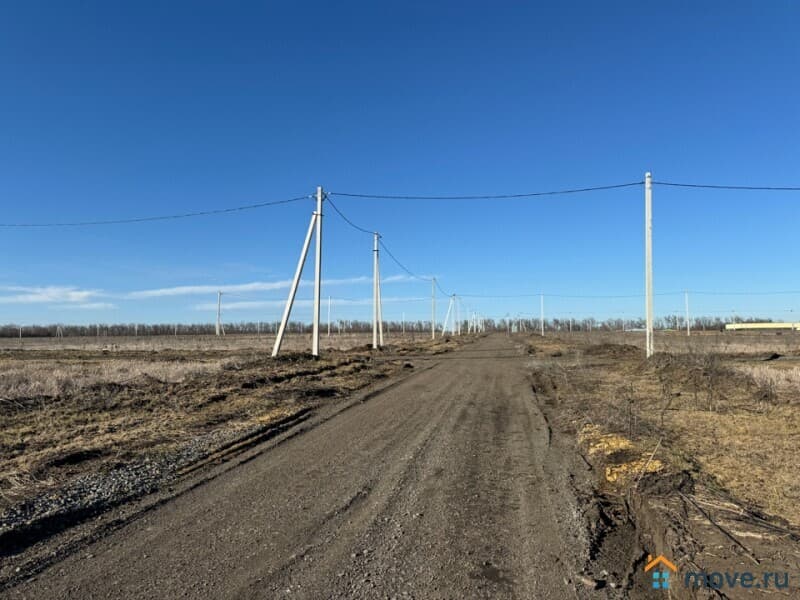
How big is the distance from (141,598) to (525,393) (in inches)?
535

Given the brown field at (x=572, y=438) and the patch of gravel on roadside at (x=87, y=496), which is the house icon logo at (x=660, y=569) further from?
the patch of gravel on roadside at (x=87, y=496)

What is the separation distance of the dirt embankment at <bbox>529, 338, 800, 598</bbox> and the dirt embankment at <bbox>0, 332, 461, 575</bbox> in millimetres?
5401

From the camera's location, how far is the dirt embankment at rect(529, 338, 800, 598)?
14.5 feet

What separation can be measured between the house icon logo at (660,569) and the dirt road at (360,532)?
515 mm

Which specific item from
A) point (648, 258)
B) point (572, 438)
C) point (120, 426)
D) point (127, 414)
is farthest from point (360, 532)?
point (648, 258)

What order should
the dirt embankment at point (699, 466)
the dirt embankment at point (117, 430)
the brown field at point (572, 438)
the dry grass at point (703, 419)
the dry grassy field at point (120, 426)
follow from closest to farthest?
the dirt embankment at point (699, 466) < the brown field at point (572, 438) < the dirt embankment at point (117, 430) < the dry grassy field at point (120, 426) < the dry grass at point (703, 419)

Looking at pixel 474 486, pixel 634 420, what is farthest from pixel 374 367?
pixel 474 486

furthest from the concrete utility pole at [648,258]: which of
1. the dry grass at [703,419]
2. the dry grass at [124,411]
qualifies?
the dry grass at [124,411]

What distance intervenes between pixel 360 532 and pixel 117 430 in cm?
696

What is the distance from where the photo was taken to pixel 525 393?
53.3 ft

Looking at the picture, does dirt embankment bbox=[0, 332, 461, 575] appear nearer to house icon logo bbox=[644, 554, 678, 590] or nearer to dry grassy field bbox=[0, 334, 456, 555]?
dry grassy field bbox=[0, 334, 456, 555]

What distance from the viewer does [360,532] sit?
511 cm

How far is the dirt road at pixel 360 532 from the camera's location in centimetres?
405

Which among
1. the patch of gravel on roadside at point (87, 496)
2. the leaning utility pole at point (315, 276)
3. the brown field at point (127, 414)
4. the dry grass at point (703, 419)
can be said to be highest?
the leaning utility pole at point (315, 276)
